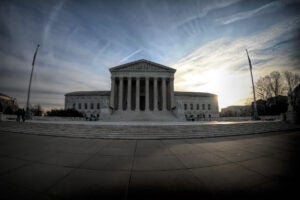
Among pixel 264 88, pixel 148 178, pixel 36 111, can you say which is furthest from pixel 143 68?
pixel 36 111

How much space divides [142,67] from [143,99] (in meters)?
11.9

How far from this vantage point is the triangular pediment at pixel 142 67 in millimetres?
35625

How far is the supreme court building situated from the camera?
91.8ft

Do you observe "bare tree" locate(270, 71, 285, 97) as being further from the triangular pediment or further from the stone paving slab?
the stone paving slab

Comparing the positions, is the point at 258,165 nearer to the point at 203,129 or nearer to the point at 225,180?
the point at 225,180

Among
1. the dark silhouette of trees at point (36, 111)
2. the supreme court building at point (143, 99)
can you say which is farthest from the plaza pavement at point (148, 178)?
the dark silhouette of trees at point (36, 111)

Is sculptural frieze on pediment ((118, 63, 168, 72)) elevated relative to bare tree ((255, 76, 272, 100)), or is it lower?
elevated

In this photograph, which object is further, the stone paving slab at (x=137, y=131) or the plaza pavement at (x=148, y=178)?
the stone paving slab at (x=137, y=131)

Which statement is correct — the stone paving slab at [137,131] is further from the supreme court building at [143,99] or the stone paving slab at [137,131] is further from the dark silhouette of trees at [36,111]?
the dark silhouette of trees at [36,111]

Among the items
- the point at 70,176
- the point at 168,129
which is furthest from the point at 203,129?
the point at 70,176

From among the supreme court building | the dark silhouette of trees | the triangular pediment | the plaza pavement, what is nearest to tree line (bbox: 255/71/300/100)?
the supreme court building

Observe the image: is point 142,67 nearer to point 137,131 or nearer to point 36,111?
point 137,131

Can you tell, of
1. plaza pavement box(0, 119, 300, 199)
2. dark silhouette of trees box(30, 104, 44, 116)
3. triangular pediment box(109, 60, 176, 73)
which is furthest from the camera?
dark silhouette of trees box(30, 104, 44, 116)

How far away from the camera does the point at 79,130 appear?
9.49 meters
